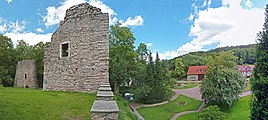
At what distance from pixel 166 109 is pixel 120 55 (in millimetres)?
8304

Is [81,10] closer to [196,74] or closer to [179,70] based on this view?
[196,74]

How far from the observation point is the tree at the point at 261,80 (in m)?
9.59

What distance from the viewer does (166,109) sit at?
24.0m

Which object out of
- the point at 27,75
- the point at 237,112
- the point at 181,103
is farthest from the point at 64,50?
the point at 181,103

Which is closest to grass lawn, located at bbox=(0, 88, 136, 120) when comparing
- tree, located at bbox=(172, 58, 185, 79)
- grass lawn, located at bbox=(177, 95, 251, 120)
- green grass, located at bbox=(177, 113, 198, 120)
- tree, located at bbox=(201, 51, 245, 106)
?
green grass, located at bbox=(177, 113, 198, 120)

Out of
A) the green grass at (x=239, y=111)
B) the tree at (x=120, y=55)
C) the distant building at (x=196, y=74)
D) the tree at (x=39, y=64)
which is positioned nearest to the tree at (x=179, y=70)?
the distant building at (x=196, y=74)

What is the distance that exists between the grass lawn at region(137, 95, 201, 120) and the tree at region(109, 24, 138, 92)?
4.59 meters

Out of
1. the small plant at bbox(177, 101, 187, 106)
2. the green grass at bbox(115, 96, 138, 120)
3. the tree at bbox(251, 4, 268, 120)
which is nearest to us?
the tree at bbox(251, 4, 268, 120)

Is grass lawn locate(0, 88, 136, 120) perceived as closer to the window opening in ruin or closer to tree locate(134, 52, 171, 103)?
the window opening in ruin

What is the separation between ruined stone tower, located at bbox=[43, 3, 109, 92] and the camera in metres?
10.5

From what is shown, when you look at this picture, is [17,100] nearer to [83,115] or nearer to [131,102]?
[83,115]

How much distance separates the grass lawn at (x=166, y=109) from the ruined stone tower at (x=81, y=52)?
36.6 feet

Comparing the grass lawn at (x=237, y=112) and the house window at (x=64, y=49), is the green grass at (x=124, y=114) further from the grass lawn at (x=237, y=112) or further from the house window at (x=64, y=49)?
the grass lawn at (x=237, y=112)

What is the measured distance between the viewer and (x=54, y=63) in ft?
39.1
